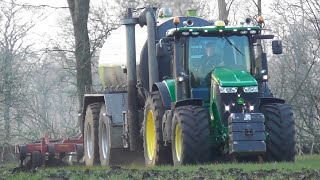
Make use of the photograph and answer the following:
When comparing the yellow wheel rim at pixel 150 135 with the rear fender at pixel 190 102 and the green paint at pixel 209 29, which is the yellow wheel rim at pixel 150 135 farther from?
the green paint at pixel 209 29

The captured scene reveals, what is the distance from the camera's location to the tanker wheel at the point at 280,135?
1572 centimetres

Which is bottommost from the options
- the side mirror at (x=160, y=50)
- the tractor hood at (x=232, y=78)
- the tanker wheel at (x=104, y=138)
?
the tanker wheel at (x=104, y=138)

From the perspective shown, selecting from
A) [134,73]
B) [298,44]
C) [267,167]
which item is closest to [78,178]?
[267,167]

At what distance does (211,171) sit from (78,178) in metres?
2.09

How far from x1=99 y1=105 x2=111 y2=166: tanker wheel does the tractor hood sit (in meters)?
4.63

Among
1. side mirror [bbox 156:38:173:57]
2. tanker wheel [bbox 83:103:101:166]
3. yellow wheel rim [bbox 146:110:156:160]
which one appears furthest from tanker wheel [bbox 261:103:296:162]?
tanker wheel [bbox 83:103:101:166]

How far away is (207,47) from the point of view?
16.8m

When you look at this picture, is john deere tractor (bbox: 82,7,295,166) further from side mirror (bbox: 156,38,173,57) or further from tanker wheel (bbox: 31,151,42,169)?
tanker wheel (bbox: 31,151,42,169)

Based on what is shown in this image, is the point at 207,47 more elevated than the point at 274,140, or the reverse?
the point at 207,47

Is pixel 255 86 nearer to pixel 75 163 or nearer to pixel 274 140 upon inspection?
pixel 274 140

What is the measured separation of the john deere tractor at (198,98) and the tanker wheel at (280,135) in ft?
0.06

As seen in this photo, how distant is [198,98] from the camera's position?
1636cm

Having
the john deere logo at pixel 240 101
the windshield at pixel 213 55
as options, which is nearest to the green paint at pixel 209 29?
the windshield at pixel 213 55

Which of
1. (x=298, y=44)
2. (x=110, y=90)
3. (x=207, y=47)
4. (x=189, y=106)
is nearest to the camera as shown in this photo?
(x=189, y=106)
